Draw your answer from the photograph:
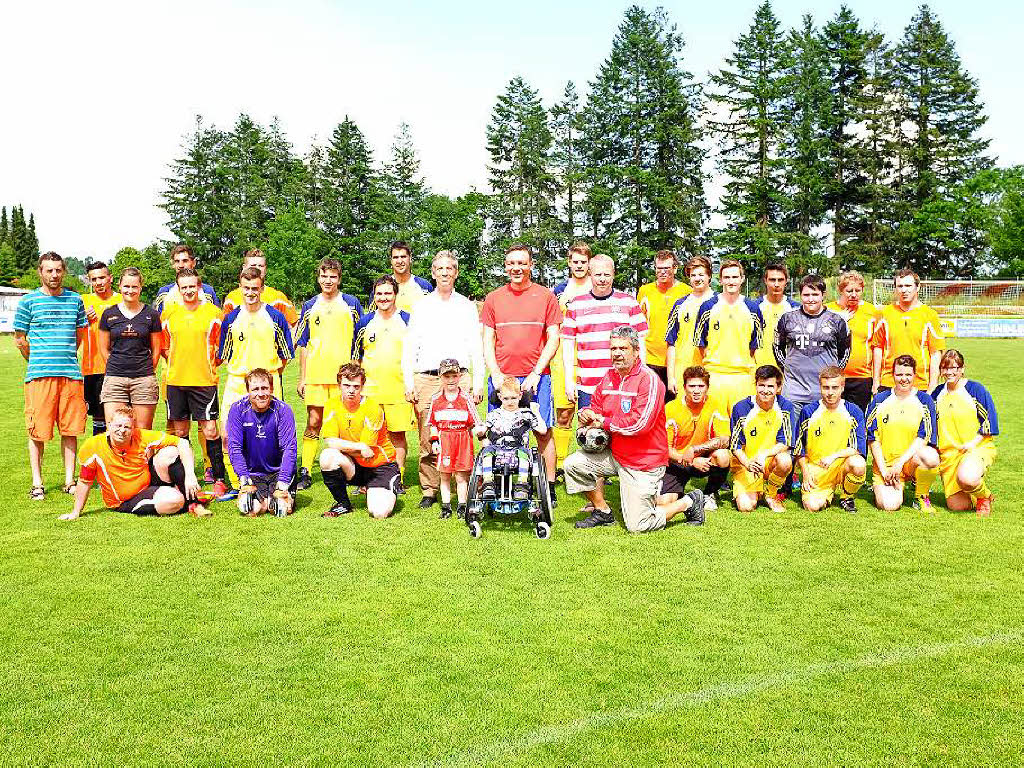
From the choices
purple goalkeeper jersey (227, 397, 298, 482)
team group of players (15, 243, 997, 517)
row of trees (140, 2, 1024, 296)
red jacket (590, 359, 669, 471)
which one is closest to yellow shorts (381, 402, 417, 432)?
team group of players (15, 243, 997, 517)

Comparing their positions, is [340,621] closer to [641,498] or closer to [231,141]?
[641,498]

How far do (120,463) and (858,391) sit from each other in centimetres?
641

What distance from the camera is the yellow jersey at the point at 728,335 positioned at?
21.8 feet

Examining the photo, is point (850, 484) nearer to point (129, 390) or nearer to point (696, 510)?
point (696, 510)

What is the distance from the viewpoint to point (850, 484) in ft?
20.8

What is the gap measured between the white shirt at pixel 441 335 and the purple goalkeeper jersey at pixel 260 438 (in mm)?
1036

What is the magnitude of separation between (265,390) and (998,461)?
23.4 ft

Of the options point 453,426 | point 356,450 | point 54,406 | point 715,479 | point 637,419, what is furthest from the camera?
point 54,406

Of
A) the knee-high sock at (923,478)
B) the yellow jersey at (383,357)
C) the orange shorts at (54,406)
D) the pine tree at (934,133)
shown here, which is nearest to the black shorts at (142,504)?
the orange shorts at (54,406)

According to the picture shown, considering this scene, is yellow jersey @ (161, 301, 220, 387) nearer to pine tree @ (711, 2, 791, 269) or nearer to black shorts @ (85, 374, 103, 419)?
black shorts @ (85, 374, 103, 419)

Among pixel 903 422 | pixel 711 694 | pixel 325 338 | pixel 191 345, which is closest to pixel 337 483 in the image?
pixel 325 338

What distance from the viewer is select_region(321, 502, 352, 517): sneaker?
629 cm

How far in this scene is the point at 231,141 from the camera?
60.5 metres

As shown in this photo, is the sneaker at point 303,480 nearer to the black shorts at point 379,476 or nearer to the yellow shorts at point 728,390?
the black shorts at point 379,476
